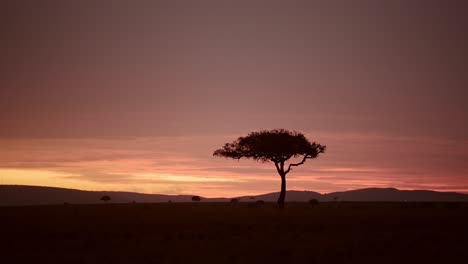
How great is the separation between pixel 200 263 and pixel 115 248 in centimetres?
647

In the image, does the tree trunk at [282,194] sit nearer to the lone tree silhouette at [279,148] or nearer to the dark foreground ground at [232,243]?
the lone tree silhouette at [279,148]

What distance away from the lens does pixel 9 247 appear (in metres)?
27.5

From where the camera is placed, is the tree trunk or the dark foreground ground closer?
the dark foreground ground

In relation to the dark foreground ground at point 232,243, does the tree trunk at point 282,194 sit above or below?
above

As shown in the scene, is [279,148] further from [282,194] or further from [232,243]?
[232,243]

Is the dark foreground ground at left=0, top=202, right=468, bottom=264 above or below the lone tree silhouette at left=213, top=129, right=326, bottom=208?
below

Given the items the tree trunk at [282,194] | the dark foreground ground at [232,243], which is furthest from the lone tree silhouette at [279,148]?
the dark foreground ground at [232,243]

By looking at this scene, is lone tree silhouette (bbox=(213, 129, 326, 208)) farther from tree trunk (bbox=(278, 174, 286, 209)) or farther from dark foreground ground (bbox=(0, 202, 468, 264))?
dark foreground ground (bbox=(0, 202, 468, 264))

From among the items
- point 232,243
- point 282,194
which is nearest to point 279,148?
point 282,194

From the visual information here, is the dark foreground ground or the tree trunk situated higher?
the tree trunk

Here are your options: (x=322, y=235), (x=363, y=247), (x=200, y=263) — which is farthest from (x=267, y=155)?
(x=200, y=263)

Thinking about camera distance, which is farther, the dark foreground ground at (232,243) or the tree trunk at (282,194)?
the tree trunk at (282,194)

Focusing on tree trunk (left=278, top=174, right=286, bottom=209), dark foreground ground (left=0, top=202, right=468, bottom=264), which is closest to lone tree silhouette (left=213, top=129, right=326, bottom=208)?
tree trunk (left=278, top=174, right=286, bottom=209)

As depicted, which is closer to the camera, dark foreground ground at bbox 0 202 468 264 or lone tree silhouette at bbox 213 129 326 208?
dark foreground ground at bbox 0 202 468 264
